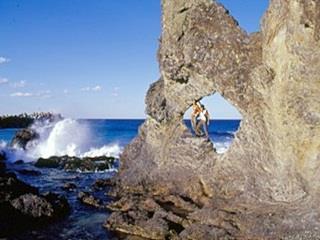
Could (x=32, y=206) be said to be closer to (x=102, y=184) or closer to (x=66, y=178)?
(x=102, y=184)

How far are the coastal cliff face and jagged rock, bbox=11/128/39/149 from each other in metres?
30.4

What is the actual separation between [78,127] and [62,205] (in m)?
44.9

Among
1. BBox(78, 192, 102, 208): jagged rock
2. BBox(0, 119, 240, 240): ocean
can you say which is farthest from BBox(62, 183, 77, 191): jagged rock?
BBox(78, 192, 102, 208): jagged rock

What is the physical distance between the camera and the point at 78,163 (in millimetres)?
38000

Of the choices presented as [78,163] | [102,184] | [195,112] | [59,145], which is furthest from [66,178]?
[59,145]

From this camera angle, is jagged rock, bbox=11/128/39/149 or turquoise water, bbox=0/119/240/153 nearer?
jagged rock, bbox=11/128/39/149

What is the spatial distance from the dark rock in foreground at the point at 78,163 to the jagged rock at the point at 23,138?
1352cm

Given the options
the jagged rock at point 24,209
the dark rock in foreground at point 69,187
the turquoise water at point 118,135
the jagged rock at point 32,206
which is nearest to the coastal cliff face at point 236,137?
the jagged rock at point 24,209

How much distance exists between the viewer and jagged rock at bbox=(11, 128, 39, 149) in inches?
2090

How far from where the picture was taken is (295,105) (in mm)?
17375

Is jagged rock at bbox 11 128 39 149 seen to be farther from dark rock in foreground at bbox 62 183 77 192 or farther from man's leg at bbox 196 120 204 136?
man's leg at bbox 196 120 204 136

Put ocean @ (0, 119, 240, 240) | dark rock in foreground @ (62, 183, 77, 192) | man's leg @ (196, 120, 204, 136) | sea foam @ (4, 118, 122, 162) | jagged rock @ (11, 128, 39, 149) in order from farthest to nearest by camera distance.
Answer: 1. jagged rock @ (11, 128, 39, 149)
2. sea foam @ (4, 118, 122, 162)
3. dark rock in foreground @ (62, 183, 77, 192)
4. man's leg @ (196, 120, 204, 136)
5. ocean @ (0, 119, 240, 240)

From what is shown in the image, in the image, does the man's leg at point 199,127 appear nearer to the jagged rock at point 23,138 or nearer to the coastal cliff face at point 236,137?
the coastal cliff face at point 236,137

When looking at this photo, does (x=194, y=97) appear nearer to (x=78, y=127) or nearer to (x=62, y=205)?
(x=62, y=205)
